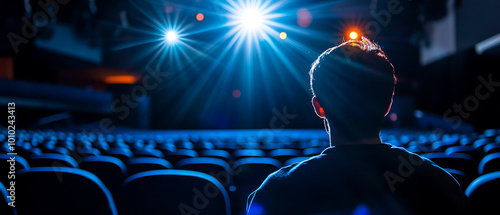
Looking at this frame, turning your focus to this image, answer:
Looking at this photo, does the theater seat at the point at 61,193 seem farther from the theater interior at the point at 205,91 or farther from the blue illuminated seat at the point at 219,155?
the blue illuminated seat at the point at 219,155

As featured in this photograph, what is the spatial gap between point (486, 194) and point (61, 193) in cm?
201

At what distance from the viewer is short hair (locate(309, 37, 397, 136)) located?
1.24 m

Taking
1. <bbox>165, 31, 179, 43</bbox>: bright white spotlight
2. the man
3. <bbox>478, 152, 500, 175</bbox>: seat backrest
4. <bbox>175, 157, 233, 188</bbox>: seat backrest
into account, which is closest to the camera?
the man

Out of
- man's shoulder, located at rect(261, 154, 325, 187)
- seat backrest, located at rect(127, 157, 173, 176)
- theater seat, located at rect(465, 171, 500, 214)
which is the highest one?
seat backrest, located at rect(127, 157, 173, 176)

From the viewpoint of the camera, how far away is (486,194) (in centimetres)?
147

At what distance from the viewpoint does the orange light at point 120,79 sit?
21.1m

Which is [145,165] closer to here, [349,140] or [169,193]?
[169,193]

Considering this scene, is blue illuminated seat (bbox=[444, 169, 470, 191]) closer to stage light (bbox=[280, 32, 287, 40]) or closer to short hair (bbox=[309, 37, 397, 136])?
short hair (bbox=[309, 37, 397, 136])

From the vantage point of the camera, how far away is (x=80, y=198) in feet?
5.46

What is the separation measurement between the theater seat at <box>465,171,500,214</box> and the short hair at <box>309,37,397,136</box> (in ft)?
2.02

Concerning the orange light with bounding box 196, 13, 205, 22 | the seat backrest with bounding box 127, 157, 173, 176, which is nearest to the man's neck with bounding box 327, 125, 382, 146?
the seat backrest with bounding box 127, 157, 173, 176

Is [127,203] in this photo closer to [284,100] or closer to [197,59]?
[197,59]

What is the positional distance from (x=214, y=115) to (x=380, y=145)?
17571mm

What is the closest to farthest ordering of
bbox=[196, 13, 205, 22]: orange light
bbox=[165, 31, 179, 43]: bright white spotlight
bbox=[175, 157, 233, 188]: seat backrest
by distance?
1. bbox=[175, 157, 233, 188]: seat backrest
2. bbox=[196, 13, 205, 22]: orange light
3. bbox=[165, 31, 179, 43]: bright white spotlight
